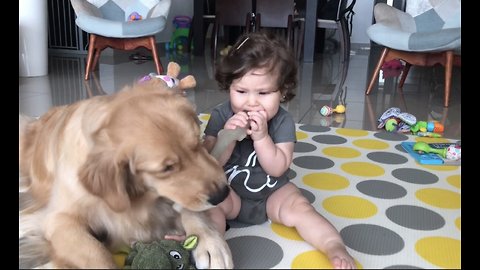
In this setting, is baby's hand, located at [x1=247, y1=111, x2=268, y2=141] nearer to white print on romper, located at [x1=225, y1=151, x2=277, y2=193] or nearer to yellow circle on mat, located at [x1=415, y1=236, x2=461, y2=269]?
white print on romper, located at [x1=225, y1=151, x2=277, y2=193]

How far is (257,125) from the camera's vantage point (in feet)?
4.58

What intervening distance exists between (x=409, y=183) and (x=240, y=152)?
2.49 feet

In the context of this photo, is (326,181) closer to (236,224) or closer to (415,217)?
(415,217)

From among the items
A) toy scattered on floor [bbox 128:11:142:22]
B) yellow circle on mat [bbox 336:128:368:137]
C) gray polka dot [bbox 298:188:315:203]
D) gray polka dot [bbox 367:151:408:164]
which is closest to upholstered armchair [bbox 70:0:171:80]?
toy scattered on floor [bbox 128:11:142:22]

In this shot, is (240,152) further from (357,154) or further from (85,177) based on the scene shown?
(357,154)

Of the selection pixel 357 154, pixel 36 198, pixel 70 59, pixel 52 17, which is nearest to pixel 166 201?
pixel 36 198

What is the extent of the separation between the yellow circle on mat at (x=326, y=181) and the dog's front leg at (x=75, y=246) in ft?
3.04

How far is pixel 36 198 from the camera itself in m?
1.46

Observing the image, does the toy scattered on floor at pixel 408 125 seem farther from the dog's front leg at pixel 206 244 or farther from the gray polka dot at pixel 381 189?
the dog's front leg at pixel 206 244

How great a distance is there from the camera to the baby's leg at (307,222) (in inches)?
47.8

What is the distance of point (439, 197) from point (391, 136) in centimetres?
83

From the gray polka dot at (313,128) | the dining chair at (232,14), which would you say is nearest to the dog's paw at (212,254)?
the gray polka dot at (313,128)
